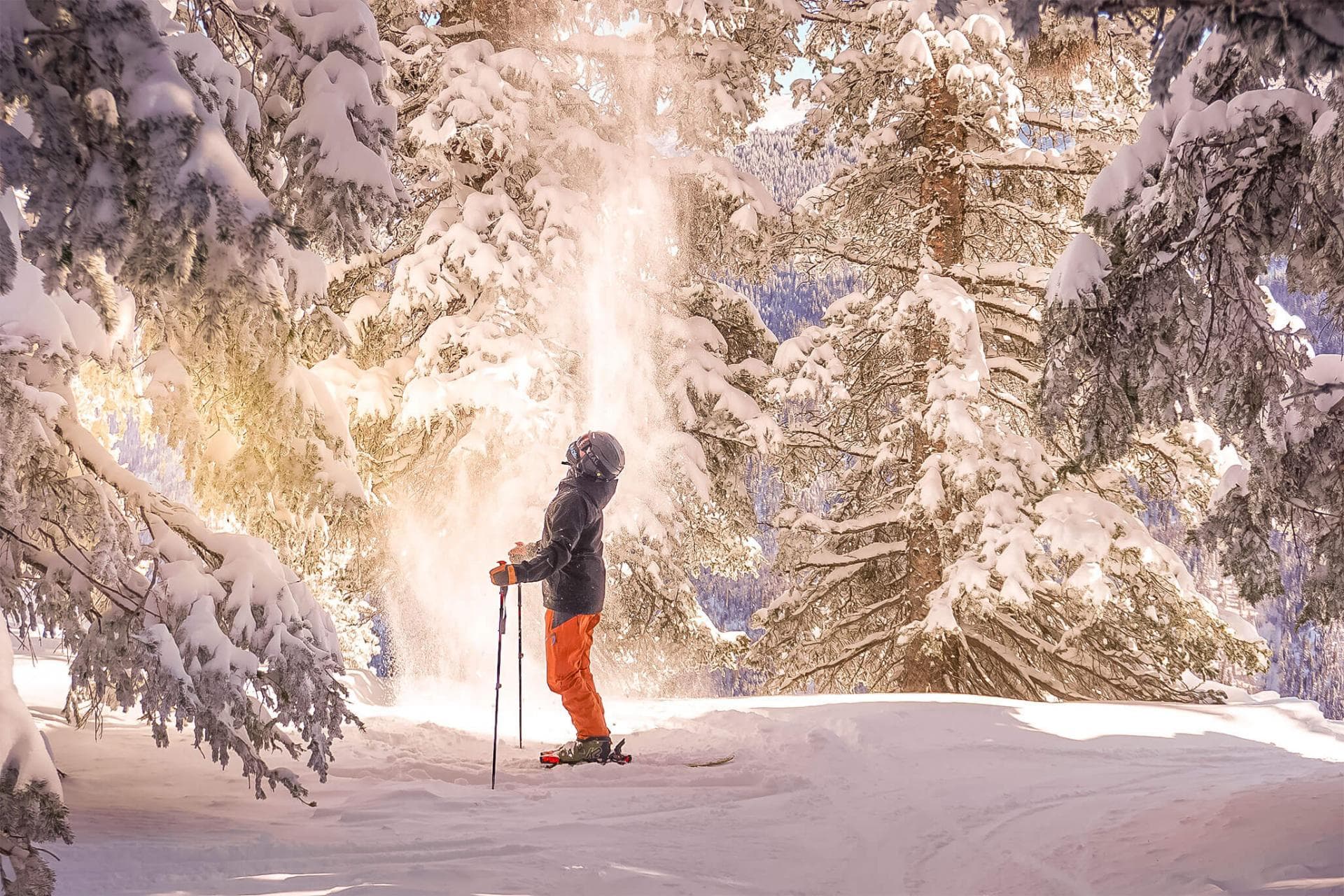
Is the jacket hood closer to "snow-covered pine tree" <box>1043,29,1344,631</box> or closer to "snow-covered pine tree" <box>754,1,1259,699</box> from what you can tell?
"snow-covered pine tree" <box>1043,29,1344,631</box>

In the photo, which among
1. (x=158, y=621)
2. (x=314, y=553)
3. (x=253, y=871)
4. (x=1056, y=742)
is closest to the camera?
(x=253, y=871)

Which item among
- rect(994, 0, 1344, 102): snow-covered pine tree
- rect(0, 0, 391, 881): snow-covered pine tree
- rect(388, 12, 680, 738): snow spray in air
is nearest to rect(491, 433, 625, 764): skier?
rect(0, 0, 391, 881): snow-covered pine tree

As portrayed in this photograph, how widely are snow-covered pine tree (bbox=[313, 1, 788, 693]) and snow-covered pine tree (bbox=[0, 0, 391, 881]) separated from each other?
4.77 metres

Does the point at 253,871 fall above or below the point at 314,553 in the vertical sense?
below

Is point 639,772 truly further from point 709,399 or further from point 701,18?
point 701,18

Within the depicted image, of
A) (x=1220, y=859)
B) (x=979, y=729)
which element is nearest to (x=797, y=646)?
(x=979, y=729)

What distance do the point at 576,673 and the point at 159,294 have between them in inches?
143

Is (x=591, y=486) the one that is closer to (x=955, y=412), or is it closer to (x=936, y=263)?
(x=955, y=412)

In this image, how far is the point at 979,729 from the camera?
743 cm

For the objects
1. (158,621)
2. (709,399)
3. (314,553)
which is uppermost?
(709,399)

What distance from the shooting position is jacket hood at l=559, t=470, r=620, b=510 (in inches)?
277

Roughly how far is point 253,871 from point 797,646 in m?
10.0

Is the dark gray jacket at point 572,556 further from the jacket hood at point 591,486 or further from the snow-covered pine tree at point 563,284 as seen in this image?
the snow-covered pine tree at point 563,284

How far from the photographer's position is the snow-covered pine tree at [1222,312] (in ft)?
16.1
